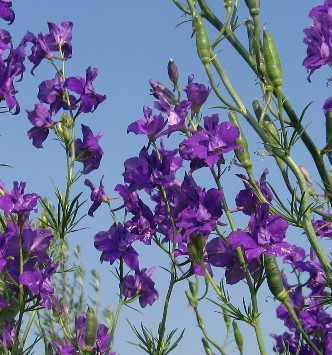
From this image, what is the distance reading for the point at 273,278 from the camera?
7.18 feet

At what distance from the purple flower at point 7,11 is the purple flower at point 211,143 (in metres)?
0.87

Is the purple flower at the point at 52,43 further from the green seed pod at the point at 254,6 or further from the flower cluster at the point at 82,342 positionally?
the flower cluster at the point at 82,342

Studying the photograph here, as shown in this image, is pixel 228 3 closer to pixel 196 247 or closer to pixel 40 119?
pixel 40 119

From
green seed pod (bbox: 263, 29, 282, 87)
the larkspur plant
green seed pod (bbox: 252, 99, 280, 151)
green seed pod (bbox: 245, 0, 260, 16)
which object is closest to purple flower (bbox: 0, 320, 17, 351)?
the larkspur plant


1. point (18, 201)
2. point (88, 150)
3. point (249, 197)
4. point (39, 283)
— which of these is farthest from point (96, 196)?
point (249, 197)

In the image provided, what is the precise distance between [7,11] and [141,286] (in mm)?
1050

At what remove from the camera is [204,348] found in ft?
8.43

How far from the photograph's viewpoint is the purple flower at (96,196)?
2.66 meters

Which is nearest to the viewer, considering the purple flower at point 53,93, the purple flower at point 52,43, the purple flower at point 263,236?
the purple flower at point 263,236

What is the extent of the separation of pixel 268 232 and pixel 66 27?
4.36ft

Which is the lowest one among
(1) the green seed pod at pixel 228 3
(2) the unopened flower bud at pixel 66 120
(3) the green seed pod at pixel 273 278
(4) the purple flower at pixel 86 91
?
(3) the green seed pod at pixel 273 278

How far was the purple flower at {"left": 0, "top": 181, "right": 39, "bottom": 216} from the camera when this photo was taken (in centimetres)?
249

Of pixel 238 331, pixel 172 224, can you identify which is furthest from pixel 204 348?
pixel 172 224

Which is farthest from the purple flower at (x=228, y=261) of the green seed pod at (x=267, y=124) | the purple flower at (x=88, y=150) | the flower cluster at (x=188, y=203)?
the purple flower at (x=88, y=150)
